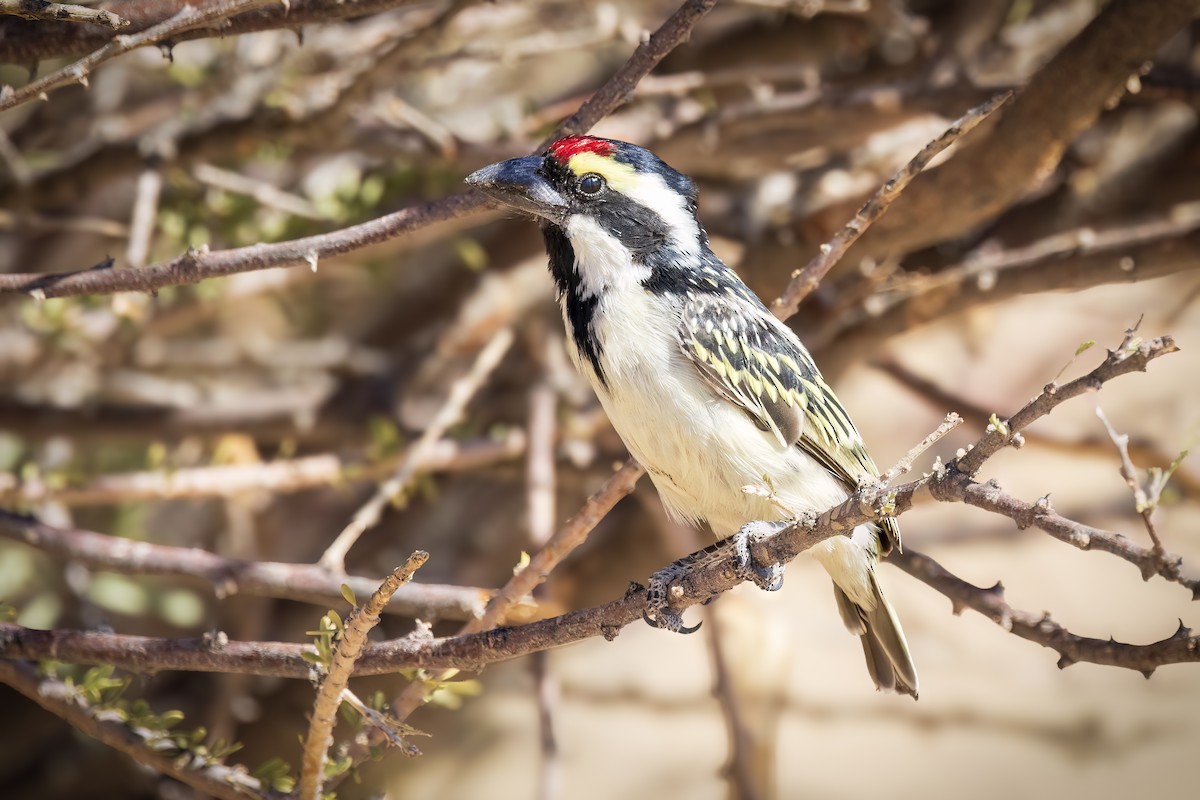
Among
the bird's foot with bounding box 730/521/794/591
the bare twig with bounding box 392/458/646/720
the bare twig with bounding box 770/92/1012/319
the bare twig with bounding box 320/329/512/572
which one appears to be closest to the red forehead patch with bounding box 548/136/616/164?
the bare twig with bounding box 770/92/1012/319

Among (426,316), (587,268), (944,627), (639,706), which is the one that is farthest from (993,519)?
(587,268)

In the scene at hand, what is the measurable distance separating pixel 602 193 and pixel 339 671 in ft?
3.81

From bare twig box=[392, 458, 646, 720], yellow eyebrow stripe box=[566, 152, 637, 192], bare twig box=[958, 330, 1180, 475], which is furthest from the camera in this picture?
yellow eyebrow stripe box=[566, 152, 637, 192]

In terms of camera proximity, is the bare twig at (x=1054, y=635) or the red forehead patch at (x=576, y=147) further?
the red forehead patch at (x=576, y=147)

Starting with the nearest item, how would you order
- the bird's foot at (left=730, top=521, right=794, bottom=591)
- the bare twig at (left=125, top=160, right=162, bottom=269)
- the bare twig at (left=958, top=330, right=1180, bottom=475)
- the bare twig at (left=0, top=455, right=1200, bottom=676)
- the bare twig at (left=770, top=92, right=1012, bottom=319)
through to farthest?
1. the bare twig at (left=958, top=330, right=1180, bottom=475)
2. the bare twig at (left=0, top=455, right=1200, bottom=676)
3. the bird's foot at (left=730, top=521, right=794, bottom=591)
4. the bare twig at (left=770, top=92, right=1012, bottom=319)
5. the bare twig at (left=125, top=160, right=162, bottom=269)

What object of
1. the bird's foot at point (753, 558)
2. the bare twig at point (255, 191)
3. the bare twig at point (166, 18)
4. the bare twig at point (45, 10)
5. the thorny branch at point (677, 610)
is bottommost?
the thorny branch at point (677, 610)

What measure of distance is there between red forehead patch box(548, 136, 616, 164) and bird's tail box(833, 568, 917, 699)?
1.09 m

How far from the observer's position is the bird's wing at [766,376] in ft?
7.34

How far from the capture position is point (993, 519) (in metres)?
4.80

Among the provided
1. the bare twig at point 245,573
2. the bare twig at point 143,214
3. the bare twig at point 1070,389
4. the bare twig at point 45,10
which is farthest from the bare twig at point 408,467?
the bare twig at point 1070,389

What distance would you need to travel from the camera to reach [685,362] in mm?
2229

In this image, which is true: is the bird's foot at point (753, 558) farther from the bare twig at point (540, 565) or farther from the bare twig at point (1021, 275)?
Result: the bare twig at point (1021, 275)

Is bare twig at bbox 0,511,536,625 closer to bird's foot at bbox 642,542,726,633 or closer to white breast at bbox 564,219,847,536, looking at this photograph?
bird's foot at bbox 642,542,726,633

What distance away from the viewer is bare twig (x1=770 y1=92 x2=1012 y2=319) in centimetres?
192
